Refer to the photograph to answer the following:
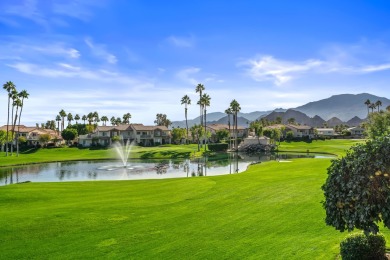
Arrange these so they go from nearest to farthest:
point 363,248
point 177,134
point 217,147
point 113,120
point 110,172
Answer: point 363,248, point 110,172, point 217,147, point 177,134, point 113,120

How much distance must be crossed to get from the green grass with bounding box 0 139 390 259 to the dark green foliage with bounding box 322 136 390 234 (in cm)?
408

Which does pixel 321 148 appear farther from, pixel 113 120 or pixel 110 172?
pixel 113 120

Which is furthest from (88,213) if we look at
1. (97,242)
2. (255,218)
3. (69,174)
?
(69,174)

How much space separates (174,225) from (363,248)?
11.4 metres

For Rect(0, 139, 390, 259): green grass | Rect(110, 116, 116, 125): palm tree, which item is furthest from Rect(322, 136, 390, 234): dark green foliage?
Rect(110, 116, 116, 125): palm tree

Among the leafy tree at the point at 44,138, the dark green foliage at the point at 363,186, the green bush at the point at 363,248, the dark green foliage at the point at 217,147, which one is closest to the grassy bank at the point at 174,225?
the green bush at the point at 363,248

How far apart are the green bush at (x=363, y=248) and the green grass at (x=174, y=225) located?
2090 millimetres

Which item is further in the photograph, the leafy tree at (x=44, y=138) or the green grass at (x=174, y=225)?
the leafy tree at (x=44, y=138)

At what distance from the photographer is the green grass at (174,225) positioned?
16.2 m

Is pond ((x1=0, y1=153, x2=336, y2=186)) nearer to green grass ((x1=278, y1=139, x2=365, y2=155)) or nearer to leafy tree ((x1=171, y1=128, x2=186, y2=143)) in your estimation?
green grass ((x1=278, y1=139, x2=365, y2=155))

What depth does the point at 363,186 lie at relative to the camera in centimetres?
1012

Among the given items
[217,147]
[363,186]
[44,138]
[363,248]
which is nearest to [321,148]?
[217,147]

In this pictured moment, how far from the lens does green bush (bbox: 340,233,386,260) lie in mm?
11609

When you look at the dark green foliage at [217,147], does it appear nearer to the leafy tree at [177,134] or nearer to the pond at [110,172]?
the leafy tree at [177,134]
